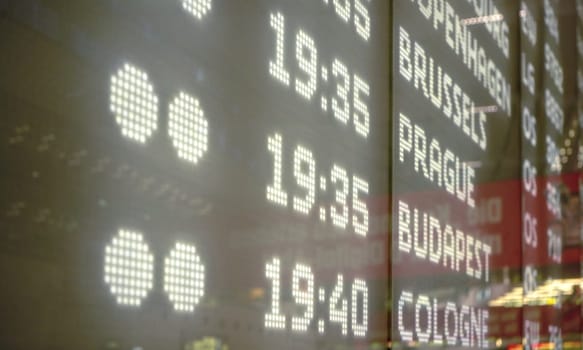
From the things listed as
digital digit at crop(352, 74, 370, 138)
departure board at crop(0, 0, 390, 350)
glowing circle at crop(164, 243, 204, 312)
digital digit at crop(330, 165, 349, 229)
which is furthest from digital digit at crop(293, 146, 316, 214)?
glowing circle at crop(164, 243, 204, 312)

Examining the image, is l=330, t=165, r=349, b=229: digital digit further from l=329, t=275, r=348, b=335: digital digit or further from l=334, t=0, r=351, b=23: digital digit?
l=334, t=0, r=351, b=23: digital digit

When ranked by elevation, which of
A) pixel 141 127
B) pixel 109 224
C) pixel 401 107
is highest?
pixel 401 107

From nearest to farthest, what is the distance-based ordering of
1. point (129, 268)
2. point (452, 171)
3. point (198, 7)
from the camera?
point (129, 268) → point (198, 7) → point (452, 171)

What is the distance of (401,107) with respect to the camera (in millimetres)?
2662

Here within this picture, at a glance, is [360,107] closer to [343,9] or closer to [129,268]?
[343,9]

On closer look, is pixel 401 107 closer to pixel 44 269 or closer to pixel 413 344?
pixel 413 344

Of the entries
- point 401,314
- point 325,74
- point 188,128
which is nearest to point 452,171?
point 401,314

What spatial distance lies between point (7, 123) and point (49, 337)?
10.6 inches

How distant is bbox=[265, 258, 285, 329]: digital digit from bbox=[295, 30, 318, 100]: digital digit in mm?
394

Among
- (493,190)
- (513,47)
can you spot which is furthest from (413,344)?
(513,47)

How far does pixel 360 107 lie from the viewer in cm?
239

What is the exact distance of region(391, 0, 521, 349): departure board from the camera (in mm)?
2676

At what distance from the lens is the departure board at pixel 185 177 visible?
1.21 metres

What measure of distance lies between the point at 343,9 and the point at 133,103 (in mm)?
1053
